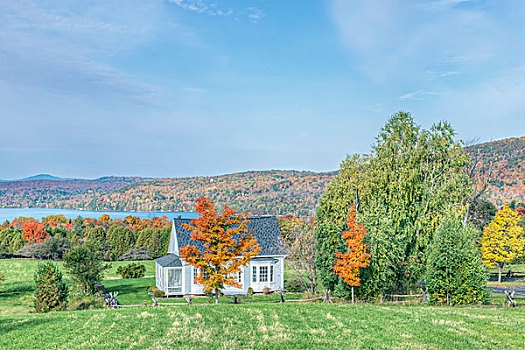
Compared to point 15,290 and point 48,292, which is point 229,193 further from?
point 48,292

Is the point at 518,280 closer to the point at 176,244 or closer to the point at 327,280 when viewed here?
the point at 327,280

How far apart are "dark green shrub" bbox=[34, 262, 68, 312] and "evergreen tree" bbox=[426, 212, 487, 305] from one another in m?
20.6

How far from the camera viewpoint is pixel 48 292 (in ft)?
68.5

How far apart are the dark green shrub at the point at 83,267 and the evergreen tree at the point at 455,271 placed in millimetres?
23194

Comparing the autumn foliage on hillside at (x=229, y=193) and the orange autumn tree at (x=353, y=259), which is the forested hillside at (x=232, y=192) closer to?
the autumn foliage on hillside at (x=229, y=193)

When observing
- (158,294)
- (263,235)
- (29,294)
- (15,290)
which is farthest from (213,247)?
(15,290)

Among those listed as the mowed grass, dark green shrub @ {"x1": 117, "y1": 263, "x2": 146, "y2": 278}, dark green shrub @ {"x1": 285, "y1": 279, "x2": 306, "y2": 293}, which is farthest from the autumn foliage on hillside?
the mowed grass

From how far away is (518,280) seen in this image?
3994 centimetres

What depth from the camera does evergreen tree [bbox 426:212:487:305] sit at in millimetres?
20078

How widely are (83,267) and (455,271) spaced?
81.9ft

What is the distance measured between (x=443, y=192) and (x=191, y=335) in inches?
994

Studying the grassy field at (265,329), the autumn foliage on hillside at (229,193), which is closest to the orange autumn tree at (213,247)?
the grassy field at (265,329)

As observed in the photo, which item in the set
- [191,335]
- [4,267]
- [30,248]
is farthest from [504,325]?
[30,248]

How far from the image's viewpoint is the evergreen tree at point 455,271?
20.1 m
